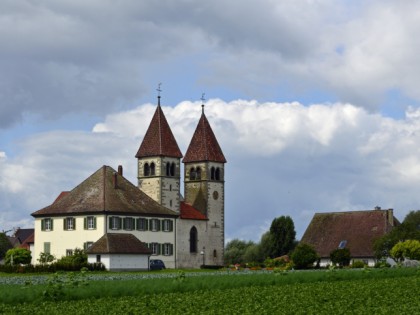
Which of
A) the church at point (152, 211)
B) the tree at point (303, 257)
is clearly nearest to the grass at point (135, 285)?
the tree at point (303, 257)

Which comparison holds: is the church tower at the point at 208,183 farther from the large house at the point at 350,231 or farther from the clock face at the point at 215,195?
the large house at the point at 350,231

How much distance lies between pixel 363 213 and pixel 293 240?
18447 millimetres

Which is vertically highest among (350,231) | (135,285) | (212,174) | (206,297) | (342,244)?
(212,174)

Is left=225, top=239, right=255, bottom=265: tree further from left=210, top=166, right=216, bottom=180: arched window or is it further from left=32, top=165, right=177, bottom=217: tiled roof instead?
left=32, top=165, right=177, bottom=217: tiled roof

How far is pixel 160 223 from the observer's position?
3939 inches

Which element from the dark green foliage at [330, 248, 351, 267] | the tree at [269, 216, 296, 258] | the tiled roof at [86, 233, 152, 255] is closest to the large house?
the dark green foliage at [330, 248, 351, 267]

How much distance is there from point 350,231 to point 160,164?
2318 centimetres

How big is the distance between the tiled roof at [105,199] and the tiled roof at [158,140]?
37.9ft

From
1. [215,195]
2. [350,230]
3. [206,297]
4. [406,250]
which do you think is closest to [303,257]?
[406,250]

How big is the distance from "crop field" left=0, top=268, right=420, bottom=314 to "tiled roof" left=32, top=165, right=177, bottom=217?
52.1 m

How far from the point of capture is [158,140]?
111125 mm

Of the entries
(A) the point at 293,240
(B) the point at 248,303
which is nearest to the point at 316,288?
(B) the point at 248,303

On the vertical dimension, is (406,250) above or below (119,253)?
below

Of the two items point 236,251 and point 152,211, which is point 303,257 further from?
point 236,251
